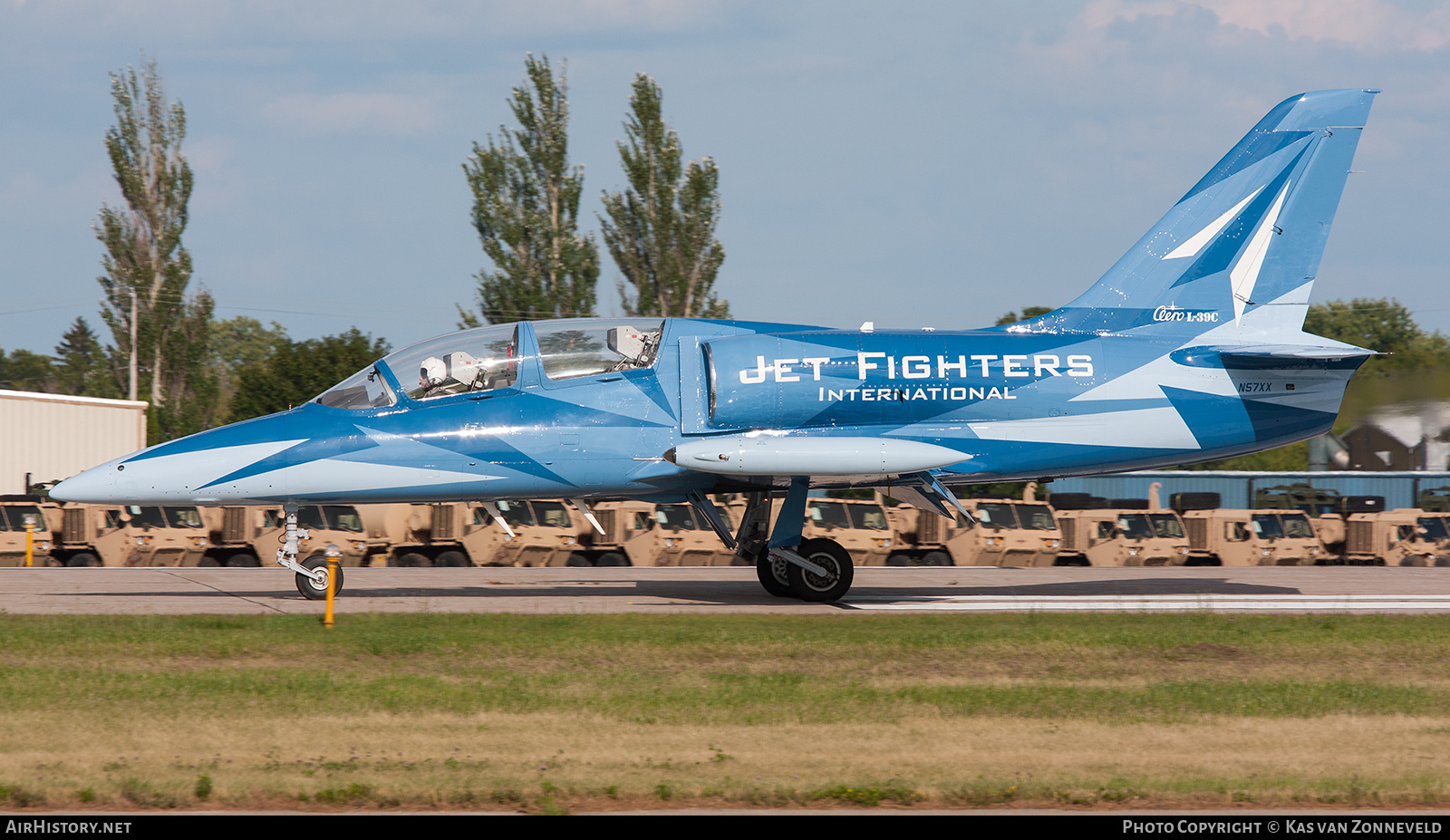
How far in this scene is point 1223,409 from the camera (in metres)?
15.3

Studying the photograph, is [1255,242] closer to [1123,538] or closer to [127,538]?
[1123,538]

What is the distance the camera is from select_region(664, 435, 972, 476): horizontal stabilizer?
1395 cm

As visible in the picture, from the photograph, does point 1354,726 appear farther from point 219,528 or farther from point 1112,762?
point 219,528

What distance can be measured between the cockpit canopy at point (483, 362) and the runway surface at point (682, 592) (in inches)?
97.9

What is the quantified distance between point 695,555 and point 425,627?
1164 cm

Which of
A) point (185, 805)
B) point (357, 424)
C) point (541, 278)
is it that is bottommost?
point (185, 805)

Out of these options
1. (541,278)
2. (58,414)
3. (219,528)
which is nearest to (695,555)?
(219,528)

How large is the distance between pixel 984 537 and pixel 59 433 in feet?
99.7

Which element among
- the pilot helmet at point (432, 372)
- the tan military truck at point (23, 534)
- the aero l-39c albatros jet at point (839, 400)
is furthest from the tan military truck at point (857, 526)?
the tan military truck at point (23, 534)

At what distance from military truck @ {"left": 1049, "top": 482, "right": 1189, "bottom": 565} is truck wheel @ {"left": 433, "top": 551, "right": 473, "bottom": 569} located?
1170cm

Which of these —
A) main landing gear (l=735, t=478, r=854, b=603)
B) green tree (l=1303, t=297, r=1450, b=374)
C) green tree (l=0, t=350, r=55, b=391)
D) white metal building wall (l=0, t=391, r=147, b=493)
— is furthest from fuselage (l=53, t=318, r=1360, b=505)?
green tree (l=0, t=350, r=55, b=391)

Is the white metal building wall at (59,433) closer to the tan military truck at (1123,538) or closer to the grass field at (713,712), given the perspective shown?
the tan military truck at (1123,538)

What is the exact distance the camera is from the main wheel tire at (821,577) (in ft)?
51.5
